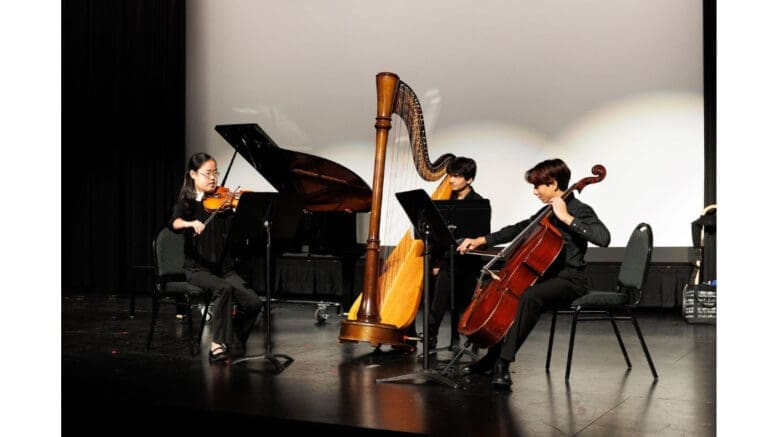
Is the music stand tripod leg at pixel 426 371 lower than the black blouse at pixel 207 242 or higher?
lower

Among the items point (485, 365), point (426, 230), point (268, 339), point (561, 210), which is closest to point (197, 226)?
point (268, 339)

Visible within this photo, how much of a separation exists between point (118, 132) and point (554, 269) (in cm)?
690

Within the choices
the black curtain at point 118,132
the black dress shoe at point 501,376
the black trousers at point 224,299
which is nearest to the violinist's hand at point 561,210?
the black dress shoe at point 501,376

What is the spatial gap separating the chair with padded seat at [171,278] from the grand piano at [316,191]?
1.58 ft

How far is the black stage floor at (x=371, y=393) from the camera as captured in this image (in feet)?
9.42

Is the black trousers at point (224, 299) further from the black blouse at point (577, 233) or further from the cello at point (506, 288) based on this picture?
the black blouse at point (577, 233)

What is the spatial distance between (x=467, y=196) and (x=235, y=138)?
5.17 ft

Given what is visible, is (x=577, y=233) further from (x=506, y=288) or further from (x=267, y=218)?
(x=267, y=218)

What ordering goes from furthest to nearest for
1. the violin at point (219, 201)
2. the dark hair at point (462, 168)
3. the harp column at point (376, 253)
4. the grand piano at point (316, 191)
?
the grand piano at point (316, 191), the dark hair at point (462, 168), the violin at point (219, 201), the harp column at point (376, 253)

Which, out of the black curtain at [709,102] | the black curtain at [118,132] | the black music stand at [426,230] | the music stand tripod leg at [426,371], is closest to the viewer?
the black music stand at [426,230]

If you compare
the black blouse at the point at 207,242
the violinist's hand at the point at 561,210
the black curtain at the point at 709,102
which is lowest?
the black blouse at the point at 207,242

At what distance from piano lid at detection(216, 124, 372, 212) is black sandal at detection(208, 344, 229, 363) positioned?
1.33m

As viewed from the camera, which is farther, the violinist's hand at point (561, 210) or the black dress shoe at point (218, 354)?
the black dress shoe at point (218, 354)
